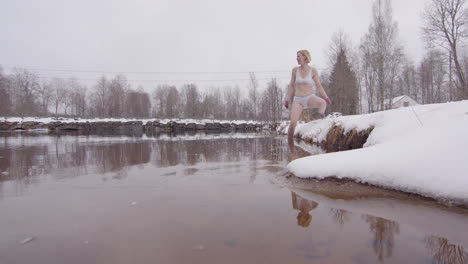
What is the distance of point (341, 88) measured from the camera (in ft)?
74.8

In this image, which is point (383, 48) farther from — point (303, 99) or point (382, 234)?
point (382, 234)

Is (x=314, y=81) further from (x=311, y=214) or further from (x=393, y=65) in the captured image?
(x=393, y=65)

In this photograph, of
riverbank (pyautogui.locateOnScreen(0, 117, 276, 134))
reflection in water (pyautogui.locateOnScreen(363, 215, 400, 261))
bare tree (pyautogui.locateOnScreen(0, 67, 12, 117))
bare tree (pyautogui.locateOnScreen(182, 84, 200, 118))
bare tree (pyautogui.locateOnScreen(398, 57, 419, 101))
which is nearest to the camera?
reflection in water (pyautogui.locateOnScreen(363, 215, 400, 261))

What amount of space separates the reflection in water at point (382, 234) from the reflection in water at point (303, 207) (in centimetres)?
35

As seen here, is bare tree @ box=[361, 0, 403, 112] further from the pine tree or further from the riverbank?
the riverbank

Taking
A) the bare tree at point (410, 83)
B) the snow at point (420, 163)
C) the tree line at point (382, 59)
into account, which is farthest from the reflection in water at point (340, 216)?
the bare tree at point (410, 83)

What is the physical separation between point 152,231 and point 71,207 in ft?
2.92

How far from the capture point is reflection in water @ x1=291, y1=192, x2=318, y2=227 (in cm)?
141

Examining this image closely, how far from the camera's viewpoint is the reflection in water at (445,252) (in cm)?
95

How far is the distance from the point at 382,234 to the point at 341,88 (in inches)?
965

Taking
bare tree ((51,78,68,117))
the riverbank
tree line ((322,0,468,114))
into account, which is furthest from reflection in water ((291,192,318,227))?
bare tree ((51,78,68,117))

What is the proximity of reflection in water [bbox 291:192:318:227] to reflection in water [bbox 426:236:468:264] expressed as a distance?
0.59m

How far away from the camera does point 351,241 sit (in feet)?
3.73

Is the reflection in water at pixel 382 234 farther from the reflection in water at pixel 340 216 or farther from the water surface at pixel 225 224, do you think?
the reflection in water at pixel 340 216
